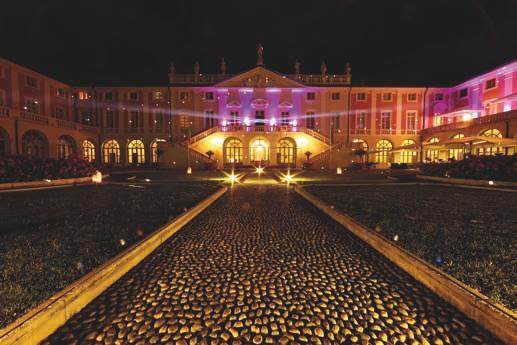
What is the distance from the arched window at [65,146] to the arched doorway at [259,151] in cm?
2122

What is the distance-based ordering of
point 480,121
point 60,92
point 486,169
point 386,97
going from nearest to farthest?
1. point 486,169
2. point 480,121
3. point 60,92
4. point 386,97

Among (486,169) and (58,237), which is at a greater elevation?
(486,169)

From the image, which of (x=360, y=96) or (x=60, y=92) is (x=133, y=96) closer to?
(x=60, y=92)

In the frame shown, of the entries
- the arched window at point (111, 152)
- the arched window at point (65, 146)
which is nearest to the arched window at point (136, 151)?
the arched window at point (111, 152)

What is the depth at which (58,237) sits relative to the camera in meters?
4.59

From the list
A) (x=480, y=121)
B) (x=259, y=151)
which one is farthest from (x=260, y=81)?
(x=480, y=121)

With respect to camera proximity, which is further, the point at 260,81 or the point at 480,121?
the point at 260,81

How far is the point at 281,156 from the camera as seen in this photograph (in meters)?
32.6

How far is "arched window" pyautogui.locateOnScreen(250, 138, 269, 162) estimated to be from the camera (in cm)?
3256

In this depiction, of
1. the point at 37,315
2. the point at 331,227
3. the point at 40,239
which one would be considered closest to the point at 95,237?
the point at 40,239

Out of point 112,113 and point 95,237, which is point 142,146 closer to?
point 112,113

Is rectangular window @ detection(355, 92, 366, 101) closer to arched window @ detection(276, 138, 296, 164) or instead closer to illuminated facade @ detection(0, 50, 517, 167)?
illuminated facade @ detection(0, 50, 517, 167)

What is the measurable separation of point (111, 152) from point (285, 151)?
24.1 metres

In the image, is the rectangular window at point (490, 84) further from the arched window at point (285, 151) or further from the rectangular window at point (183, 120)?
the rectangular window at point (183, 120)
